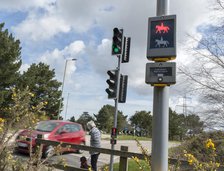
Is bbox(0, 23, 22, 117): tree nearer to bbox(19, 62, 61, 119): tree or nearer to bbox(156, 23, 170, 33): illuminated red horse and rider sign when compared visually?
bbox(19, 62, 61, 119): tree

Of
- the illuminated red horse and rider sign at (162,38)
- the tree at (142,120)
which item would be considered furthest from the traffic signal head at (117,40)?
the tree at (142,120)

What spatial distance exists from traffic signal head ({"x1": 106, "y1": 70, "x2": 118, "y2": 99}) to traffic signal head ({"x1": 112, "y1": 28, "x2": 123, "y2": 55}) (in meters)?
0.61

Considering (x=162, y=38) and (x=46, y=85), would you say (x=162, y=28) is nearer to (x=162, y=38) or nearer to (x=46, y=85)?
(x=162, y=38)

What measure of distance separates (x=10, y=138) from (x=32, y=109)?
1.57 feet

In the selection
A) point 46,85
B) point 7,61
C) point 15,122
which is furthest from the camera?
point 46,85

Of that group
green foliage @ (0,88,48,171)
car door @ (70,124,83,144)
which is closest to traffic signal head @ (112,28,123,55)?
green foliage @ (0,88,48,171)

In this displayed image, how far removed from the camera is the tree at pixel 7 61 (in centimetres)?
3884

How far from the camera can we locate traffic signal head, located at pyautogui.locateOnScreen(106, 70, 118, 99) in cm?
843

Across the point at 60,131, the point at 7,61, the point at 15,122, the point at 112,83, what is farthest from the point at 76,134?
the point at 7,61

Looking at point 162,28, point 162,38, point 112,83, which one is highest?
point 112,83

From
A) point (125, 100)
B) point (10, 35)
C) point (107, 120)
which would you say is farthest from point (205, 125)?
point (107, 120)

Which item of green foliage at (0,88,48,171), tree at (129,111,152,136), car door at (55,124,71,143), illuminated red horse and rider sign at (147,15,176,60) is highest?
tree at (129,111,152,136)

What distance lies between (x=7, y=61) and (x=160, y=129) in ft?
127

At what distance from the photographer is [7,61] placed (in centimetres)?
3997
